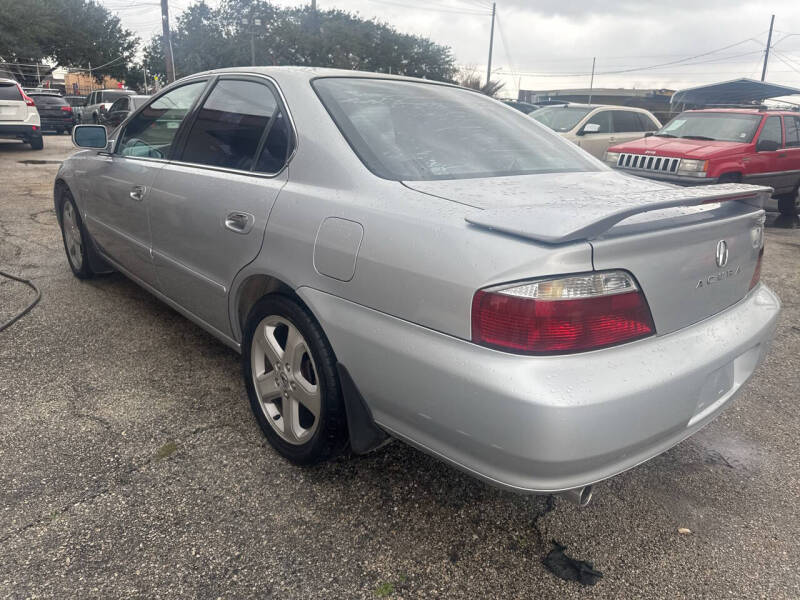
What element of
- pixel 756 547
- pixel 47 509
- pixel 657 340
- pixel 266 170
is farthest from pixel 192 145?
pixel 756 547

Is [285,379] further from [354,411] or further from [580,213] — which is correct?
[580,213]

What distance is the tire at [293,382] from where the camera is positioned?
2.09 metres

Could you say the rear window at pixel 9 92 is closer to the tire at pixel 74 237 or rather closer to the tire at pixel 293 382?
the tire at pixel 74 237

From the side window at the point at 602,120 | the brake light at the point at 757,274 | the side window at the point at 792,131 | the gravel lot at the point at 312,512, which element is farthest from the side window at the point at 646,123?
the brake light at the point at 757,274

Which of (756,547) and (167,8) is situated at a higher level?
(167,8)

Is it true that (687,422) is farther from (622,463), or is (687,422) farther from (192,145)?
(192,145)

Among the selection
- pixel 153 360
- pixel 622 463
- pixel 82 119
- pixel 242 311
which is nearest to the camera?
pixel 622 463

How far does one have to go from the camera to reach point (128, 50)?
50250 mm

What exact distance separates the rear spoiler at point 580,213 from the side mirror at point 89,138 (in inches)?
124

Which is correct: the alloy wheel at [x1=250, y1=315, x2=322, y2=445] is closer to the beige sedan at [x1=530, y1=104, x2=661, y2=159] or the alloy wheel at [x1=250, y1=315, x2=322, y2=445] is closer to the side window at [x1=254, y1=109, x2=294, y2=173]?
the side window at [x1=254, y1=109, x2=294, y2=173]

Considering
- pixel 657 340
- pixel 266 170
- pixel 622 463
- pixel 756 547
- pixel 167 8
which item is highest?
pixel 167 8

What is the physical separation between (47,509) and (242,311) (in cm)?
101

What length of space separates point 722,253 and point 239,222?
1.75 metres

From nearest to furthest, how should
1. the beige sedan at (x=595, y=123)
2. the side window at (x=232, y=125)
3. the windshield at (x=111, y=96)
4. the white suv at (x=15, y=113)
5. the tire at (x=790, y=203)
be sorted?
1. the side window at (x=232, y=125)
2. the tire at (x=790, y=203)
3. the beige sedan at (x=595, y=123)
4. the white suv at (x=15, y=113)
5. the windshield at (x=111, y=96)
